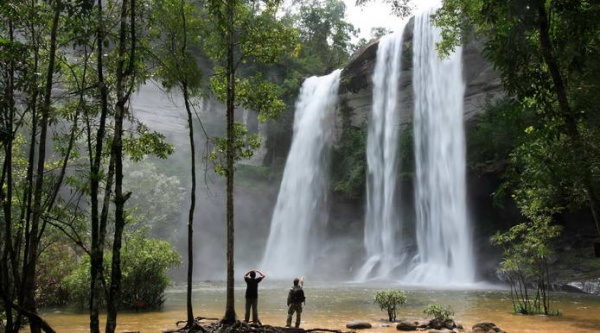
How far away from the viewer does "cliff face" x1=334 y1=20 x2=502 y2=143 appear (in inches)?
1055

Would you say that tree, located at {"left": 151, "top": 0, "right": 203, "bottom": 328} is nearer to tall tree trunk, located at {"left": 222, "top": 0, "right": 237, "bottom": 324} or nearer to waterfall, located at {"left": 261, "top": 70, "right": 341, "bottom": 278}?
tall tree trunk, located at {"left": 222, "top": 0, "right": 237, "bottom": 324}

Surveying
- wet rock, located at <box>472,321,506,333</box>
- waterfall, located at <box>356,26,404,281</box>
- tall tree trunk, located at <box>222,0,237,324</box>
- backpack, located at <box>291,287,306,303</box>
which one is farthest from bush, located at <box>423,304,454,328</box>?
waterfall, located at <box>356,26,404,281</box>

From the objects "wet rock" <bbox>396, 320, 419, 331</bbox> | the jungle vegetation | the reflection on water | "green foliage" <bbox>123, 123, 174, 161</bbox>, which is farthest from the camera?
the reflection on water

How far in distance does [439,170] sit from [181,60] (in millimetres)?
21145

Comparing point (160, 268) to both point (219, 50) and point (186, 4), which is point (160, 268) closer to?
point (219, 50)

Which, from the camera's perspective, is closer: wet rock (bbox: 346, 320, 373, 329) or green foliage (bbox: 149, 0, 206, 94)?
green foliage (bbox: 149, 0, 206, 94)

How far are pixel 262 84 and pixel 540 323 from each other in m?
8.34

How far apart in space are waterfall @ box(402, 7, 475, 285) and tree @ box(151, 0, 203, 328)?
17.4 m

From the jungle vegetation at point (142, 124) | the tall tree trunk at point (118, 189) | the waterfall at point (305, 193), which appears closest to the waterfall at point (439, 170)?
the jungle vegetation at point (142, 124)

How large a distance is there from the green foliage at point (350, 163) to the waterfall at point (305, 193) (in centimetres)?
96

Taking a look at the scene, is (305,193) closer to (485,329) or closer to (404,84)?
(404,84)

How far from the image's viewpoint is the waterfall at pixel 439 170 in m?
24.9

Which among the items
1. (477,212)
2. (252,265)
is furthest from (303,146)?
(477,212)

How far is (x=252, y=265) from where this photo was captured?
36.0 meters
